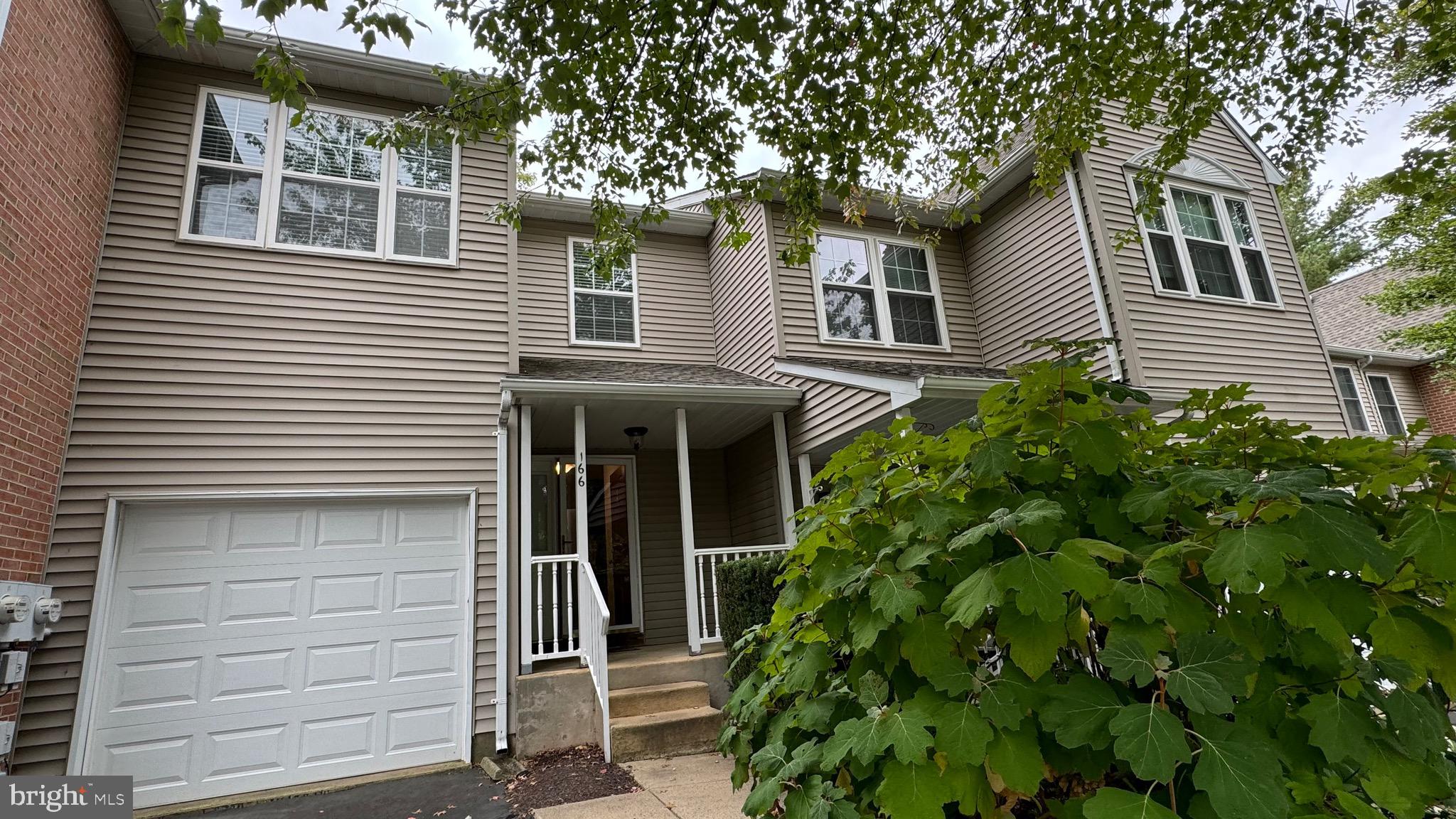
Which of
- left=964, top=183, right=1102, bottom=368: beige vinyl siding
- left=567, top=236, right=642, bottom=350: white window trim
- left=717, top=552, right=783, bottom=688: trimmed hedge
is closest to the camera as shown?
left=717, top=552, right=783, bottom=688: trimmed hedge

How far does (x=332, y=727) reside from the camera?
5465 millimetres

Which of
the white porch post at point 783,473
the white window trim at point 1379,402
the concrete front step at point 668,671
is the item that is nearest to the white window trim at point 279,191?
the white porch post at point 783,473

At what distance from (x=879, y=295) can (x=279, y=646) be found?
7390 mm

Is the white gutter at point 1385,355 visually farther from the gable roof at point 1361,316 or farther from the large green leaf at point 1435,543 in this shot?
the large green leaf at point 1435,543

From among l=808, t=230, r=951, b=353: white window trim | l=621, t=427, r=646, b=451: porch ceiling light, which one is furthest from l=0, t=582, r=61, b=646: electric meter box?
l=808, t=230, r=951, b=353: white window trim

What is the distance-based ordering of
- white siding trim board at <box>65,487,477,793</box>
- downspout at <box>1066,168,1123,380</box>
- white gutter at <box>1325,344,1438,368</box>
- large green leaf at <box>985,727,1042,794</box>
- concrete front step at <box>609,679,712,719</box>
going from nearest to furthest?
large green leaf at <box>985,727,1042,794</box> < white siding trim board at <box>65,487,477,793</box> < concrete front step at <box>609,679,712,719</box> < downspout at <box>1066,168,1123,380</box> < white gutter at <box>1325,344,1438,368</box>

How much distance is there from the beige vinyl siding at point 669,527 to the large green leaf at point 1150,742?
756 cm

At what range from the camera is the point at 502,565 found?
6090mm

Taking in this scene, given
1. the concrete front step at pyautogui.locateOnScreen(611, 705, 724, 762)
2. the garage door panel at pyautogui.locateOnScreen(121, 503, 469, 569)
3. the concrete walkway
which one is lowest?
the concrete walkway

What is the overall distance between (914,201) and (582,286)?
4591 millimetres

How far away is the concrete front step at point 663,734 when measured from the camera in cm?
525

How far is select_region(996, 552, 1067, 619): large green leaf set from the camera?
3.36 ft

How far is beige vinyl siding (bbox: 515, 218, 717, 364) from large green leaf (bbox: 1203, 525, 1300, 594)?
8260 mm

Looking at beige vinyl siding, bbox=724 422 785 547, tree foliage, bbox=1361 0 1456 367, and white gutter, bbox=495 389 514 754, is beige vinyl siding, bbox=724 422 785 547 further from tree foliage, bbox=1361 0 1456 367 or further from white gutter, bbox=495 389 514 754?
tree foliage, bbox=1361 0 1456 367
